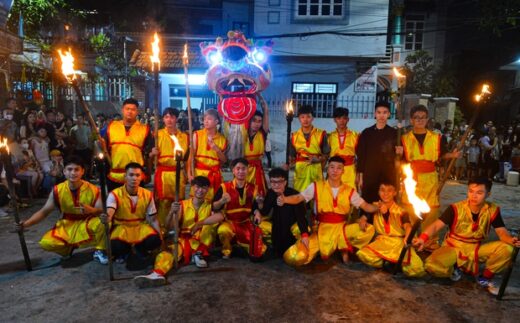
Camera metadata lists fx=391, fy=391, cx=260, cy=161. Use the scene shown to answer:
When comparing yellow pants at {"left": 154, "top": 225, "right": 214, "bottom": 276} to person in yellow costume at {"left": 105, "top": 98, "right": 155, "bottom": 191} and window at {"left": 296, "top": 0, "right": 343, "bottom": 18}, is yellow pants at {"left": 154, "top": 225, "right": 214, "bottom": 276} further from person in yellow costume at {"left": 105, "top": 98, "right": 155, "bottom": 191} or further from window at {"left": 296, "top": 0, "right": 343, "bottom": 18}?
window at {"left": 296, "top": 0, "right": 343, "bottom": 18}

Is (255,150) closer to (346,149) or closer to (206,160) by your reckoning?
(206,160)

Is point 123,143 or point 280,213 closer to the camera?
point 280,213

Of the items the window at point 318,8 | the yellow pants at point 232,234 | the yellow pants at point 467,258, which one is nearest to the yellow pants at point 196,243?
the yellow pants at point 232,234

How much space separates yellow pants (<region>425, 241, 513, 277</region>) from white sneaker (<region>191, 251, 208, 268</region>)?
2380mm

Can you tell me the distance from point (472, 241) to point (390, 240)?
0.81 meters

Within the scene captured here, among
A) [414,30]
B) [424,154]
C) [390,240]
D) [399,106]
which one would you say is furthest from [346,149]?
[414,30]

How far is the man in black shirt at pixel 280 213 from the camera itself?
4.69 m

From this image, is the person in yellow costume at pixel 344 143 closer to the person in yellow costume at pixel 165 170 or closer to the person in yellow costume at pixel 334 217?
the person in yellow costume at pixel 334 217

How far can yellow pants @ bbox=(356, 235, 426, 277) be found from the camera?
412cm

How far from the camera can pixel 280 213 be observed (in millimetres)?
4805

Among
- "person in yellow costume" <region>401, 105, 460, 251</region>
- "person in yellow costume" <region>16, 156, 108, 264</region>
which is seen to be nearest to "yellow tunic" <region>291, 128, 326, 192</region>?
"person in yellow costume" <region>401, 105, 460, 251</region>

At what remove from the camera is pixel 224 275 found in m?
4.18

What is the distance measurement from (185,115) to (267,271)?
9915 mm

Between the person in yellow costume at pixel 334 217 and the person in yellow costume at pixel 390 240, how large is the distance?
0.38ft
